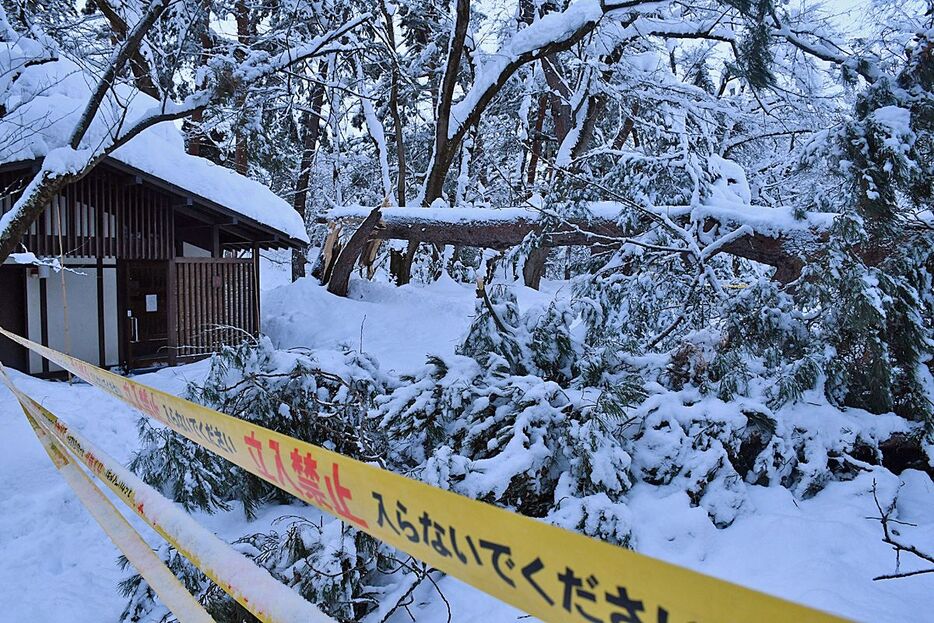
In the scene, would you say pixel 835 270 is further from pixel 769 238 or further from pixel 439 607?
pixel 439 607

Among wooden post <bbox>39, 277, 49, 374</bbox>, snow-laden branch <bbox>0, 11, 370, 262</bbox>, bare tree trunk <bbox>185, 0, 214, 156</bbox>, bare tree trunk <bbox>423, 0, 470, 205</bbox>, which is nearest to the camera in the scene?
snow-laden branch <bbox>0, 11, 370, 262</bbox>

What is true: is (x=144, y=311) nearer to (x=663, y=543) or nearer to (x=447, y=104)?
(x=447, y=104)

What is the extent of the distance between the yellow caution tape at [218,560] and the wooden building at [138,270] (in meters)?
8.50

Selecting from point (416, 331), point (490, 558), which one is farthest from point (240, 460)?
point (416, 331)

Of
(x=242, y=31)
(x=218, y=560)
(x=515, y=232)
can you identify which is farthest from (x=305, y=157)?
(x=218, y=560)

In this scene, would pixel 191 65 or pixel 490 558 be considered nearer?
pixel 490 558

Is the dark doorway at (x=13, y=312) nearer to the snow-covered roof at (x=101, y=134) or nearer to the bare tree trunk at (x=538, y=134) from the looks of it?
the snow-covered roof at (x=101, y=134)

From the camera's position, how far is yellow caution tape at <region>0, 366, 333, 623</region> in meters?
1.51

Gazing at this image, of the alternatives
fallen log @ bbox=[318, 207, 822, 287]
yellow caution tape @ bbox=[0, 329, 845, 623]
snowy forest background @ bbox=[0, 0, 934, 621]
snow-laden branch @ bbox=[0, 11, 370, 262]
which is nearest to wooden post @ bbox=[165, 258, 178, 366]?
fallen log @ bbox=[318, 207, 822, 287]

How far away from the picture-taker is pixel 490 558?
2.92ft

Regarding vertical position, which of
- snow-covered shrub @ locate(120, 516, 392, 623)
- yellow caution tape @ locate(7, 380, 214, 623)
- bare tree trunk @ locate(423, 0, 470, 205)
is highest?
bare tree trunk @ locate(423, 0, 470, 205)

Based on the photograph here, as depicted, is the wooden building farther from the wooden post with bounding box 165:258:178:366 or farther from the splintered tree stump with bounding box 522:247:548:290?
the splintered tree stump with bounding box 522:247:548:290

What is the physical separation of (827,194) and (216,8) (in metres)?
9.95

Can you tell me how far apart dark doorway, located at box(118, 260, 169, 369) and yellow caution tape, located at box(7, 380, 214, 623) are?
919 centimetres
